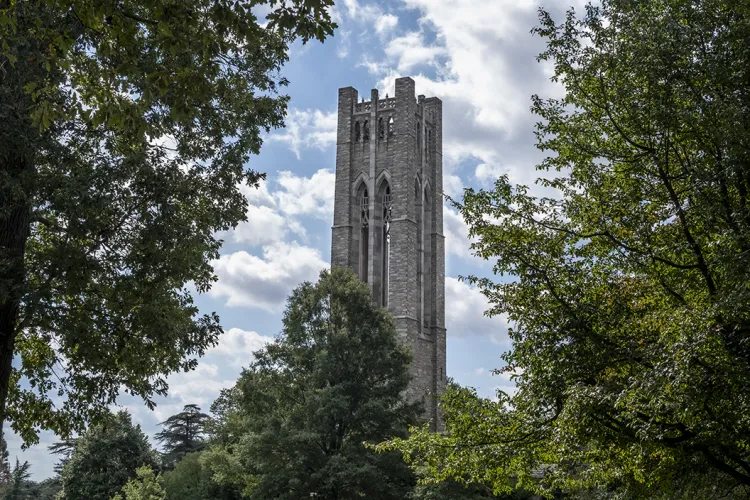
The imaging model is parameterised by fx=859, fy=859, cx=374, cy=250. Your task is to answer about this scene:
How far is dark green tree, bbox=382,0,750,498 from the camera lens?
10.5m

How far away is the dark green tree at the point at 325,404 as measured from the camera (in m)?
25.5

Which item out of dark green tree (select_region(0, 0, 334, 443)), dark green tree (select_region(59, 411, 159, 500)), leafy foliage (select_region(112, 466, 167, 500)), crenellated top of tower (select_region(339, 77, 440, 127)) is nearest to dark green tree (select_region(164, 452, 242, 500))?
leafy foliage (select_region(112, 466, 167, 500))

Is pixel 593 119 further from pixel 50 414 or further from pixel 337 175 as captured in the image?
pixel 337 175

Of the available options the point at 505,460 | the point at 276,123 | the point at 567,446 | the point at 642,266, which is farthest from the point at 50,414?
the point at 642,266

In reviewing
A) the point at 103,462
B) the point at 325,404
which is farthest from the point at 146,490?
the point at 325,404

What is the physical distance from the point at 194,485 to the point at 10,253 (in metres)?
26.0

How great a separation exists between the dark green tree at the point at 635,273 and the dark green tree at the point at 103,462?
31.4m

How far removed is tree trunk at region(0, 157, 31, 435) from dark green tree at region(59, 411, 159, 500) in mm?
30874

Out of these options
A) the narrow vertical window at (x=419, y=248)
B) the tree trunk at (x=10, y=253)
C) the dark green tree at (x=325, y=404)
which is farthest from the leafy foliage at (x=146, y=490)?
the tree trunk at (x=10, y=253)

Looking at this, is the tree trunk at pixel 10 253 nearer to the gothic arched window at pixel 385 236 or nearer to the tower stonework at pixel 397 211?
the tower stonework at pixel 397 211

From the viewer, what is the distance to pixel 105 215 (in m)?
12.2

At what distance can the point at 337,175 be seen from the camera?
52.1 m

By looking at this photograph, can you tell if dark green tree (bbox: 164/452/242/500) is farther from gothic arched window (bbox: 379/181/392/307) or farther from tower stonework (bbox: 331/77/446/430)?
gothic arched window (bbox: 379/181/392/307)

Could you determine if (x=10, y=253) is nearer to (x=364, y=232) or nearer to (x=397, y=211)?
(x=397, y=211)
